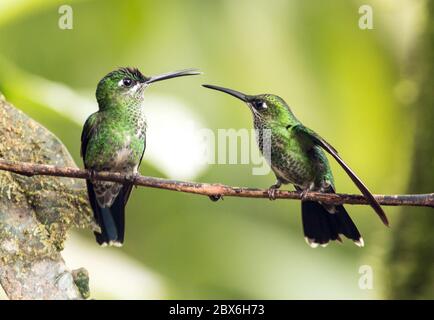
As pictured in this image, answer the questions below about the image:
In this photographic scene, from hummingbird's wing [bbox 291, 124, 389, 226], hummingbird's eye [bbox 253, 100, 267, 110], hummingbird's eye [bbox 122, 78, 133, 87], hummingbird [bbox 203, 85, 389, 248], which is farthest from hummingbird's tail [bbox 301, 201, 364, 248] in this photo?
hummingbird's eye [bbox 122, 78, 133, 87]

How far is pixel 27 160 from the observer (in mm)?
2350

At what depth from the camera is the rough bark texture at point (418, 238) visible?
3901 mm

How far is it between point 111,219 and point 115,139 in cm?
28

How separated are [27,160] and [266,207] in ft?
9.36

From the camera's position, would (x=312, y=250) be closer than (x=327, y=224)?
No

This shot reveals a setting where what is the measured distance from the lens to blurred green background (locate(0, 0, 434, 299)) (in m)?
4.23

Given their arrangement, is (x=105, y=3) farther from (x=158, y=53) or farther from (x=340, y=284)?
(x=340, y=284)

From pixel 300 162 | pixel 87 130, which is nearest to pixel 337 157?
pixel 300 162

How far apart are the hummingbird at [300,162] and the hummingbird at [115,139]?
0.34 m

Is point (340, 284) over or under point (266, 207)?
under

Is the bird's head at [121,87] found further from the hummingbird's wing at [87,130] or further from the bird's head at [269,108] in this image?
the bird's head at [269,108]

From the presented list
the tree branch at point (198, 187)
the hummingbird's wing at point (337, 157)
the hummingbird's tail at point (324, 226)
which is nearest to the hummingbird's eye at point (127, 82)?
the hummingbird's wing at point (337, 157)
